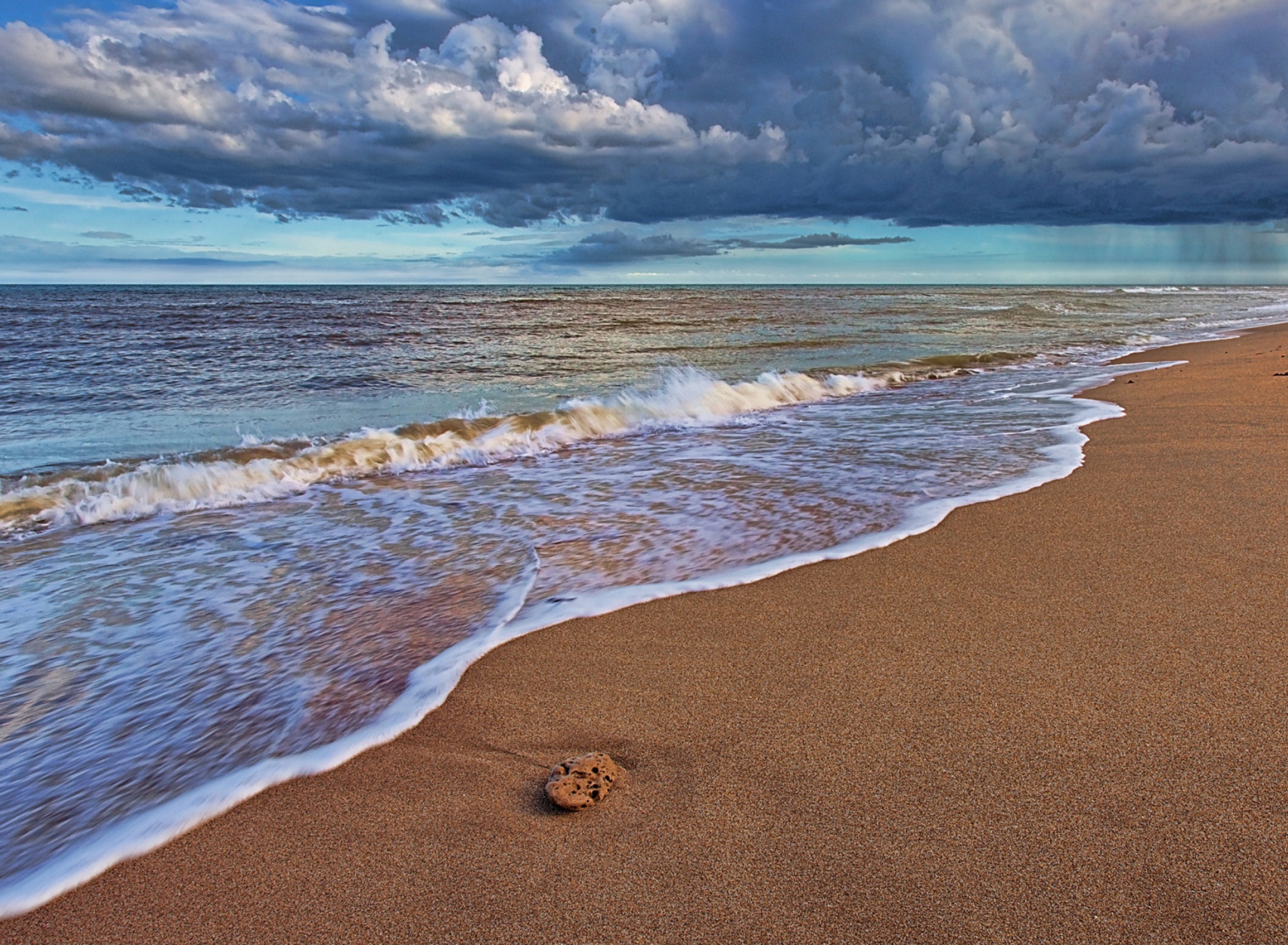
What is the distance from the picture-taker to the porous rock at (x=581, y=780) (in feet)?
6.65

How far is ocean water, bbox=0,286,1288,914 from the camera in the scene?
2512mm

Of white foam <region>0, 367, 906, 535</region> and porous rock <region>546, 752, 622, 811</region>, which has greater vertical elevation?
white foam <region>0, 367, 906, 535</region>

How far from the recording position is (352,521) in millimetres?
5246

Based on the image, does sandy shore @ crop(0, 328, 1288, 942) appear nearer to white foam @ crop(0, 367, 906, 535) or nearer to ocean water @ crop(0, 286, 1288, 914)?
ocean water @ crop(0, 286, 1288, 914)

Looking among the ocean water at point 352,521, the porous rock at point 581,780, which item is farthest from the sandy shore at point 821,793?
the ocean water at point 352,521

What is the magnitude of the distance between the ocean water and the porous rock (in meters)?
0.72

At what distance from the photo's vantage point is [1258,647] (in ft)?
8.73

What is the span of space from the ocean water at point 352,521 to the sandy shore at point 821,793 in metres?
0.28

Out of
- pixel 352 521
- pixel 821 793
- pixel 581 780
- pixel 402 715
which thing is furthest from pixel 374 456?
pixel 821 793

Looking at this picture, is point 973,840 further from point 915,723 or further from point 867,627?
point 867,627

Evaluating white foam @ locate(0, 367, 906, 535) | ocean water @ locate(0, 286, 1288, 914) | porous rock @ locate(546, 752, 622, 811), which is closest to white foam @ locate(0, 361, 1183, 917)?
ocean water @ locate(0, 286, 1288, 914)

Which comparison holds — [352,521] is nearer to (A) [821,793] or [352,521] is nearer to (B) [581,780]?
(B) [581,780]

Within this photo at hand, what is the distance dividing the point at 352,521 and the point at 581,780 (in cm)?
369

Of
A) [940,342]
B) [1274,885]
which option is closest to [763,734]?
[1274,885]
